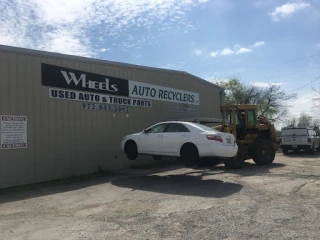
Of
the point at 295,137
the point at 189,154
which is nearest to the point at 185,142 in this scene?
the point at 189,154

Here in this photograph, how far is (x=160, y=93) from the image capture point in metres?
18.4

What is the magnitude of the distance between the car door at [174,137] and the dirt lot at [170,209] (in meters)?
1.00

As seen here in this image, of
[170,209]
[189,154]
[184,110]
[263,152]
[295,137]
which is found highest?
[184,110]

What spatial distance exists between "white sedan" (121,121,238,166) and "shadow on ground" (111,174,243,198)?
782 millimetres

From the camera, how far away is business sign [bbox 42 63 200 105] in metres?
13.3

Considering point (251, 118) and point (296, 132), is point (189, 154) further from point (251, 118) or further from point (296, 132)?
point (296, 132)

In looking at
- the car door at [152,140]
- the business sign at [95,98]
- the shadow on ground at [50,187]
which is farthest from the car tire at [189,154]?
the business sign at [95,98]

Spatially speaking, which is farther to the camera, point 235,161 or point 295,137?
point 295,137

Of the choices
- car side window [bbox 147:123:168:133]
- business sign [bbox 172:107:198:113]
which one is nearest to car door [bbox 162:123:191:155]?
car side window [bbox 147:123:168:133]

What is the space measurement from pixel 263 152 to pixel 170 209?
362 inches

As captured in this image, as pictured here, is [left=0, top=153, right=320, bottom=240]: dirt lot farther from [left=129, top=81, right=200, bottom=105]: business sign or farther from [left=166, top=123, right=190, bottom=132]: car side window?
[left=129, top=81, right=200, bottom=105]: business sign

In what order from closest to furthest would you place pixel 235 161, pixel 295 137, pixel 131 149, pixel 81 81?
pixel 131 149 → pixel 235 161 → pixel 81 81 → pixel 295 137

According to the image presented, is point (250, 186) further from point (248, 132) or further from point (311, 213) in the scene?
point (248, 132)

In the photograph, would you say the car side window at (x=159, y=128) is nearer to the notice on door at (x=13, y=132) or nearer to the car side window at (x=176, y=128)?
the car side window at (x=176, y=128)
